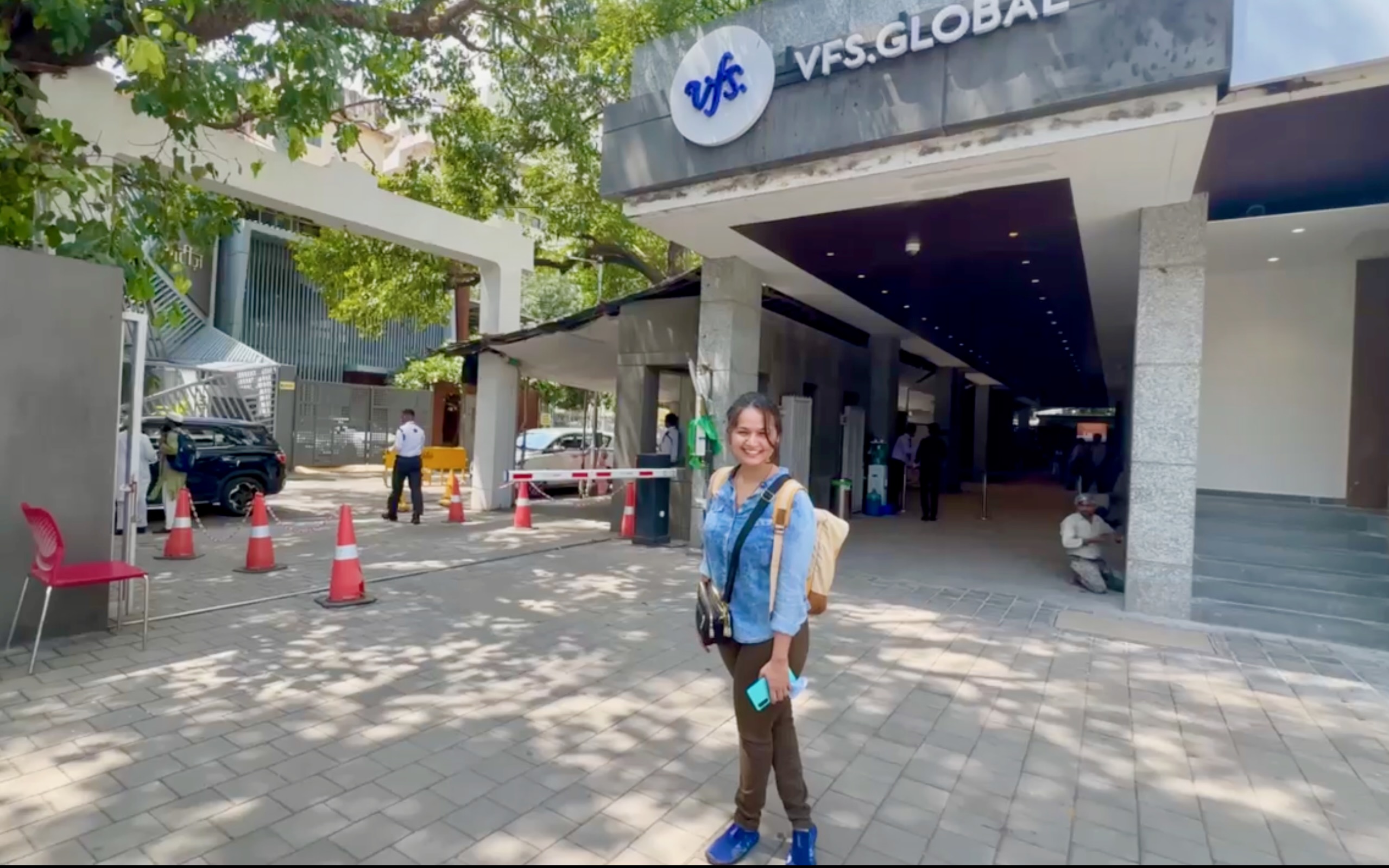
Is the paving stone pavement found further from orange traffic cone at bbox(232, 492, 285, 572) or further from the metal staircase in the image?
the metal staircase

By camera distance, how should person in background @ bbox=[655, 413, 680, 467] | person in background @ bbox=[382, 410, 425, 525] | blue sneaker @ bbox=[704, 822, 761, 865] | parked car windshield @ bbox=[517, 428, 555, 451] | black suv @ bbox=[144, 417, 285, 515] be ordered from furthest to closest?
1. parked car windshield @ bbox=[517, 428, 555, 451]
2. black suv @ bbox=[144, 417, 285, 515]
3. person in background @ bbox=[382, 410, 425, 525]
4. person in background @ bbox=[655, 413, 680, 467]
5. blue sneaker @ bbox=[704, 822, 761, 865]

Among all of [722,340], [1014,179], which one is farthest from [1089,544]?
[722,340]

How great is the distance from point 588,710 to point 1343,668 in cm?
547

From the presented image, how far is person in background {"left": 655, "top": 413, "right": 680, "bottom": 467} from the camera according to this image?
10469 mm

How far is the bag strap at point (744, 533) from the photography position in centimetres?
267

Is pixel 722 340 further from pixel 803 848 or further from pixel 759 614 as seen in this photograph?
pixel 803 848

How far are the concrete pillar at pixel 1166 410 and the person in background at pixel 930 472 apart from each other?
640cm

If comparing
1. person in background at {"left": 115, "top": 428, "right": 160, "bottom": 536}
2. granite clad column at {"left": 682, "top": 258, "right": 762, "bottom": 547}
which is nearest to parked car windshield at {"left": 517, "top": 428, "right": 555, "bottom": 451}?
person in background at {"left": 115, "top": 428, "right": 160, "bottom": 536}

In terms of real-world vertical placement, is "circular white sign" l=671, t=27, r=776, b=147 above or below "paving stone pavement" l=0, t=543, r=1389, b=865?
above

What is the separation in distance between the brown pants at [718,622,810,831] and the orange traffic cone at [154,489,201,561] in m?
7.52

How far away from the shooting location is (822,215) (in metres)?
7.51

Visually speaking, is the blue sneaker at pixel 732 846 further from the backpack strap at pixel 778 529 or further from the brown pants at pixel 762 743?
the backpack strap at pixel 778 529

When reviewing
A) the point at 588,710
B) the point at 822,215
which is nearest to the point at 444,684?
the point at 588,710

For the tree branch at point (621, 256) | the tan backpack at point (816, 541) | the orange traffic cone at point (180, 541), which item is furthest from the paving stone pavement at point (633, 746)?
the tree branch at point (621, 256)
